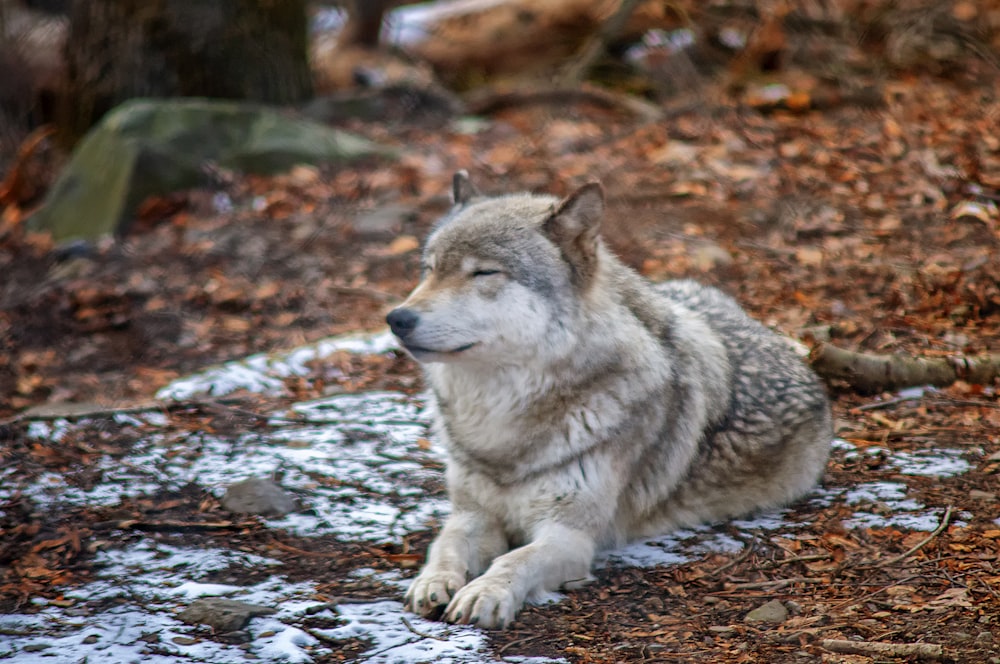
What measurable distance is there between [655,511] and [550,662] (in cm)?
126

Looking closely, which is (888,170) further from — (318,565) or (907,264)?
(318,565)

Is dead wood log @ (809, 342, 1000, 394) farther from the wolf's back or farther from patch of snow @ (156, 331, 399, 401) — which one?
patch of snow @ (156, 331, 399, 401)

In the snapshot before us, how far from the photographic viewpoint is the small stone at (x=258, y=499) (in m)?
4.47

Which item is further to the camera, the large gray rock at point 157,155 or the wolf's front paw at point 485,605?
the large gray rock at point 157,155

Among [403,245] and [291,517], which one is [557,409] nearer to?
[291,517]

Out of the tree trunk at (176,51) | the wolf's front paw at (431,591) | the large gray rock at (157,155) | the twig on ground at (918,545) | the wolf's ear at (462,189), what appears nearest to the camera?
the wolf's front paw at (431,591)

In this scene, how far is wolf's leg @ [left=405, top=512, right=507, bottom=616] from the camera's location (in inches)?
142

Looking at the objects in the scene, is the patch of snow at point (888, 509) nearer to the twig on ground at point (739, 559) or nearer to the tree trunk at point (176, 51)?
the twig on ground at point (739, 559)

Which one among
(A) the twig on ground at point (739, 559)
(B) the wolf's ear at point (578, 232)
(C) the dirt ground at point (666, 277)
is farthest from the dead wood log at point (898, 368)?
(B) the wolf's ear at point (578, 232)

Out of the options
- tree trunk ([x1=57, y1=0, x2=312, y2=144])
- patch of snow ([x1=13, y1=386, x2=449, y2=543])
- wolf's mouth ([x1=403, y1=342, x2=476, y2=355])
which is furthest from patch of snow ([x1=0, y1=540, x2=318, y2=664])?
tree trunk ([x1=57, y1=0, x2=312, y2=144])

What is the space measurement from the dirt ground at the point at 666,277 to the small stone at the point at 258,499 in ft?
0.38

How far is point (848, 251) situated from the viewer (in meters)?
7.25

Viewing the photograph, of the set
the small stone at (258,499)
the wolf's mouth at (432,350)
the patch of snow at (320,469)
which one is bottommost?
the patch of snow at (320,469)

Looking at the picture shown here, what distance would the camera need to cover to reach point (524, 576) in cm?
367
